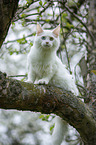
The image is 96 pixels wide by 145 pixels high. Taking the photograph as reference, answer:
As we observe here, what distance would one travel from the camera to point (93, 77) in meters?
4.79

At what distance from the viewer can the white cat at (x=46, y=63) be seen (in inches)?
A: 154

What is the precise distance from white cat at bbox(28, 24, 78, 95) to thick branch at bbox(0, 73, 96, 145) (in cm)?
86

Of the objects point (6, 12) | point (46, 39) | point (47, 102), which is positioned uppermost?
point (6, 12)

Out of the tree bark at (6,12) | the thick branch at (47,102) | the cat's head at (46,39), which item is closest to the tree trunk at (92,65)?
the thick branch at (47,102)

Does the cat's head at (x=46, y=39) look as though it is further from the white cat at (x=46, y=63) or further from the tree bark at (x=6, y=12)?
the tree bark at (x=6, y=12)

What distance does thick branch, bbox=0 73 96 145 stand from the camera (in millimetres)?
2389

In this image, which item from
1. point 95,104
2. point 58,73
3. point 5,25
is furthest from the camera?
point 58,73

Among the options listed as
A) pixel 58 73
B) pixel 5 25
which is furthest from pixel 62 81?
pixel 5 25

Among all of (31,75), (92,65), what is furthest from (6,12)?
(92,65)

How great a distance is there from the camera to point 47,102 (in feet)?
9.30

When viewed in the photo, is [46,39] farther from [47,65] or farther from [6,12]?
[6,12]

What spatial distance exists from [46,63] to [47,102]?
1.28 m

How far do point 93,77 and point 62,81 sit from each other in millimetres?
1176

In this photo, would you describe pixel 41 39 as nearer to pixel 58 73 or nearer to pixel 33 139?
pixel 58 73
